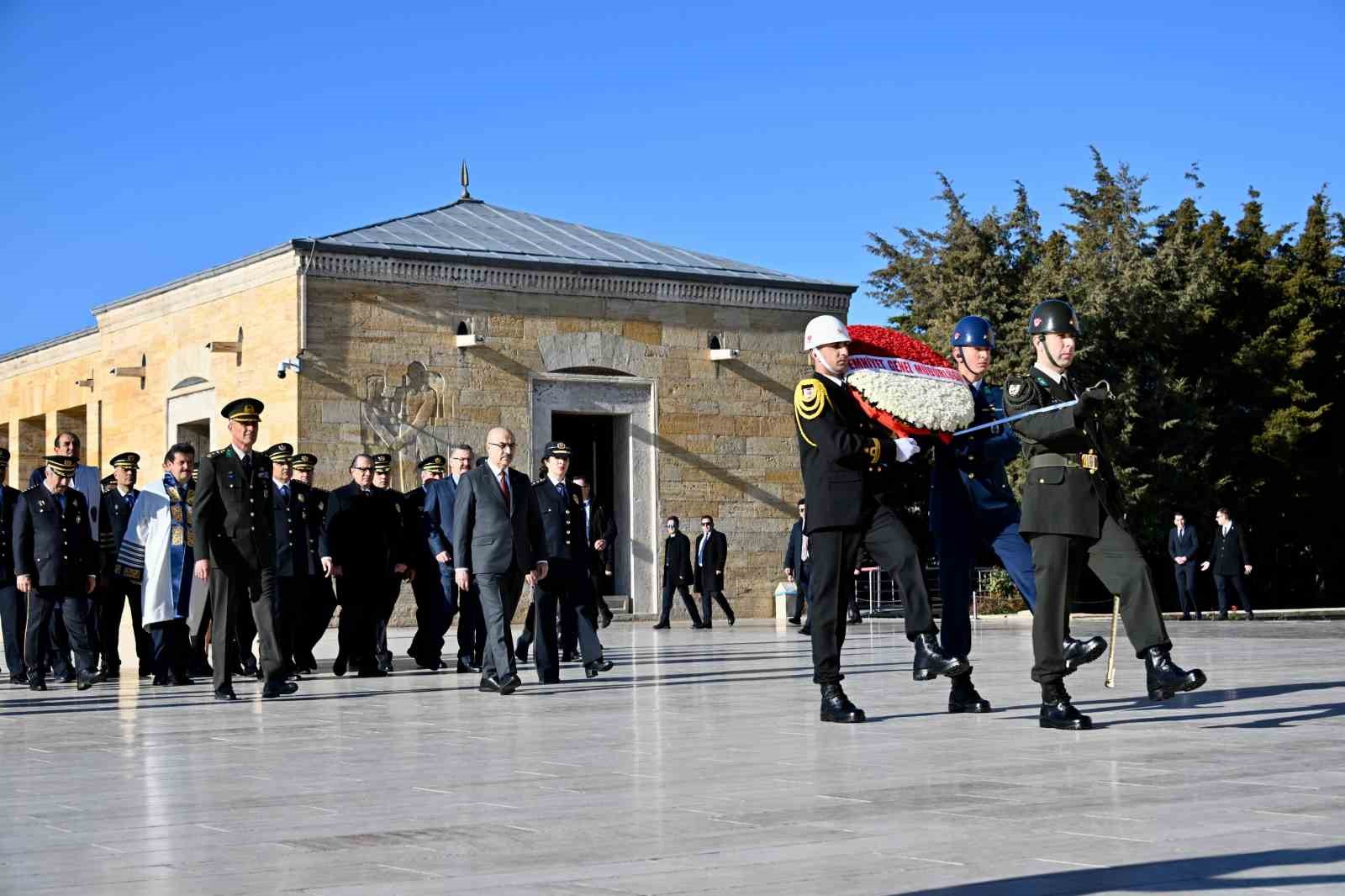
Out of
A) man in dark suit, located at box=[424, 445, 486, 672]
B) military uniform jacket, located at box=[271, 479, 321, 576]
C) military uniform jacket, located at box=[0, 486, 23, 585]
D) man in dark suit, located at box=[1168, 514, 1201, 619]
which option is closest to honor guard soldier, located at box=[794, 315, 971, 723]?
man in dark suit, located at box=[424, 445, 486, 672]

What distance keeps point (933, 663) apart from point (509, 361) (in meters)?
20.7

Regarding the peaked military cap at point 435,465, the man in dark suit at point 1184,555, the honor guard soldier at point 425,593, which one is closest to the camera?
the honor guard soldier at point 425,593

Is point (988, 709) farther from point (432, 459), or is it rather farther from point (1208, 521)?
point (1208, 521)

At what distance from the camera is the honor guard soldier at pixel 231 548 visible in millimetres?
12758

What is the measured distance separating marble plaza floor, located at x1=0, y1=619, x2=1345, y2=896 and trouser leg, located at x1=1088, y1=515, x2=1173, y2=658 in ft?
1.51

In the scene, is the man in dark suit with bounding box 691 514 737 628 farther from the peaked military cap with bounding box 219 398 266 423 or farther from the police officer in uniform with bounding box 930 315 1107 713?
the police officer in uniform with bounding box 930 315 1107 713

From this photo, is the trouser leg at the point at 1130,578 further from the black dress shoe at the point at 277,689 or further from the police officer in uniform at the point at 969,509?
the black dress shoe at the point at 277,689

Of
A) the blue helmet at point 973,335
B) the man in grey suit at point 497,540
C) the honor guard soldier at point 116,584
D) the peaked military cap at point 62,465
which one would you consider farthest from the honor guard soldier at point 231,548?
the blue helmet at point 973,335

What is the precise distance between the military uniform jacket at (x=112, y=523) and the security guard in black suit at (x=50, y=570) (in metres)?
0.79

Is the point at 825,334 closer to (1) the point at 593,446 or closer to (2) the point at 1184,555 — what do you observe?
(1) the point at 593,446

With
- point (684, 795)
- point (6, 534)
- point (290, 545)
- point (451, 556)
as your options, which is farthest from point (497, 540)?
point (684, 795)

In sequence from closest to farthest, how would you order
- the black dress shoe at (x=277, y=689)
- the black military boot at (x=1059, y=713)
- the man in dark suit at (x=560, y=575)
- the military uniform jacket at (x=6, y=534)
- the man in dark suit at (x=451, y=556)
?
1. the black military boot at (x=1059, y=713)
2. the black dress shoe at (x=277, y=689)
3. the man in dark suit at (x=560, y=575)
4. the military uniform jacket at (x=6, y=534)
5. the man in dark suit at (x=451, y=556)

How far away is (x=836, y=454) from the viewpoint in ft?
31.2

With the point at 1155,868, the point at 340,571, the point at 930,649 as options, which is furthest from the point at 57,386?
the point at 1155,868
